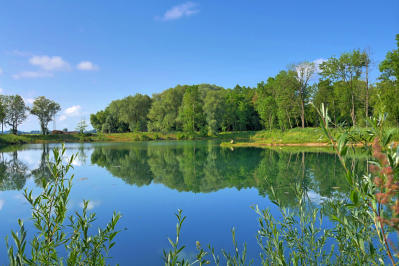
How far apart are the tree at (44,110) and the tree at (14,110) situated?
13.9 ft

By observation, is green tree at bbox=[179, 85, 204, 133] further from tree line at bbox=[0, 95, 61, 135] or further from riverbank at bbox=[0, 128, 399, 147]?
tree line at bbox=[0, 95, 61, 135]

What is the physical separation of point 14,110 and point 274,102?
6865 centimetres

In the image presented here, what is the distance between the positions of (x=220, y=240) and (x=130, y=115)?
75.4 m

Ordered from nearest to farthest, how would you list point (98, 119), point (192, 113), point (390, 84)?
1. point (390, 84)
2. point (192, 113)
3. point (98, 119)

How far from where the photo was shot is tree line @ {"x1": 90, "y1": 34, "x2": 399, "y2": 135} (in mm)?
36969

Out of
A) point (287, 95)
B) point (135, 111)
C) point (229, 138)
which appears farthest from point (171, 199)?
point (135, 111)

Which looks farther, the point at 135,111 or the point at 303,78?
the point at 135,111

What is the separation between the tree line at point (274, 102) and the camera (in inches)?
1455

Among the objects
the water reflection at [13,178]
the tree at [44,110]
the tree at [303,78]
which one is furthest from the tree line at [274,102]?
the water reflection at [13,178]

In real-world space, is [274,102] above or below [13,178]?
above

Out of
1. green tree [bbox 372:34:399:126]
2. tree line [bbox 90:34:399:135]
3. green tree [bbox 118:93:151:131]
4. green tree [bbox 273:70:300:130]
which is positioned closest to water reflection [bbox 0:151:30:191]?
tree line [bbox 90:34:399:135]

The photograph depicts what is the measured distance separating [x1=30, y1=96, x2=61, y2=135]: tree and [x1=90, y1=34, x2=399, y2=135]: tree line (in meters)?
17.4

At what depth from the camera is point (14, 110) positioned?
64812mm

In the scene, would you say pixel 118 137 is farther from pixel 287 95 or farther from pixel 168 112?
pixel 287 95
